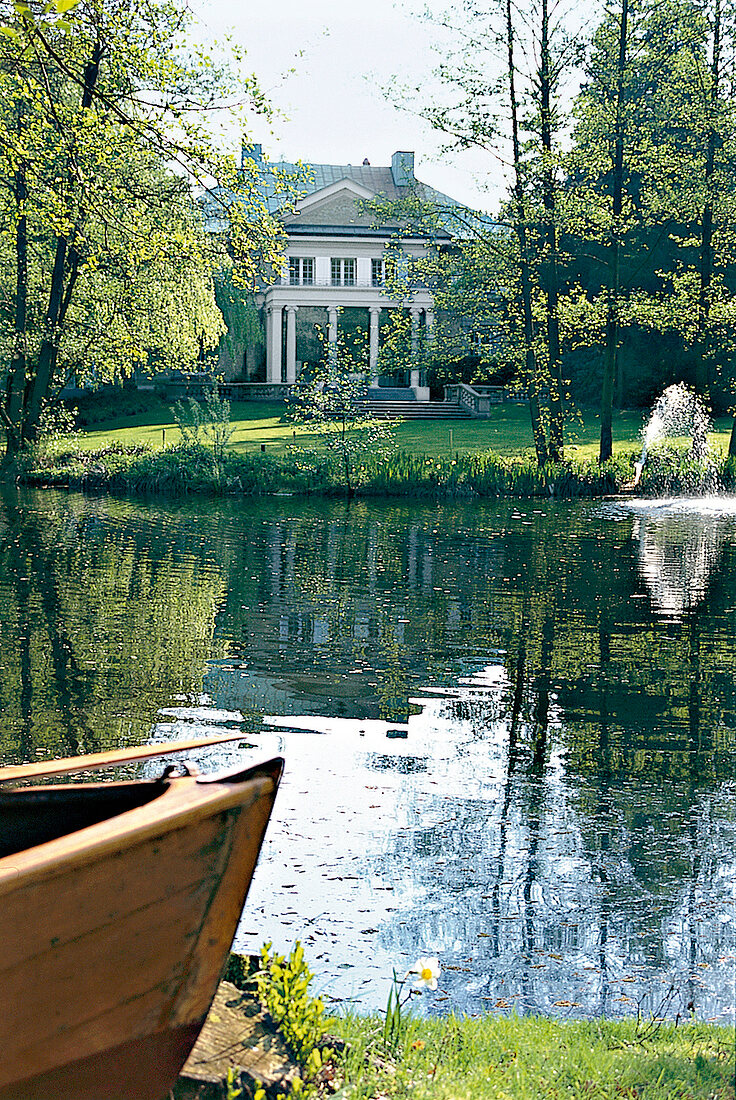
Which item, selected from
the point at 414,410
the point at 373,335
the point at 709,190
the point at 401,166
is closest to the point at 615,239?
the point at 709,190

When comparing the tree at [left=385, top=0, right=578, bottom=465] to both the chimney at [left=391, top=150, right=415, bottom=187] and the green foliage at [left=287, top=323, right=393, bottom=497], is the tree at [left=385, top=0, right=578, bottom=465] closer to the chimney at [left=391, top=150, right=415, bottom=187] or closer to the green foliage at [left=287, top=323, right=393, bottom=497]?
the green foliage at [left=287, top=323, right=393, bottom=497]

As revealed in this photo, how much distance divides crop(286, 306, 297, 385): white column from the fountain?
822 inches

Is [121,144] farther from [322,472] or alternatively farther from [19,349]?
[19,349]

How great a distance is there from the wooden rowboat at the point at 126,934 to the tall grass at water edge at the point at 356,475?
23.4 metres

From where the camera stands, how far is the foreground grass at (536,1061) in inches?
135

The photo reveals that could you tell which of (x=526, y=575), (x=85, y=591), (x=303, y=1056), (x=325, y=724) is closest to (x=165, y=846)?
(x=303, y=1056)

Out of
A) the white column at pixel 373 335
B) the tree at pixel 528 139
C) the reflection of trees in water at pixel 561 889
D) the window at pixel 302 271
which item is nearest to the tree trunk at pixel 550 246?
the tree at pixel 528 139

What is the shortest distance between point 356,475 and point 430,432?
13.8 metres

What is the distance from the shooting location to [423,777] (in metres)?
7.04

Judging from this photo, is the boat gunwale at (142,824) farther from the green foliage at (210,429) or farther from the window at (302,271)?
the window at (302,271)

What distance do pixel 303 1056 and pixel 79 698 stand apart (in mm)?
5544

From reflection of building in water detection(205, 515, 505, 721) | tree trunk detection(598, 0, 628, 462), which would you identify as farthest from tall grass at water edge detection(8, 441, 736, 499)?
reflection of building in water detection(205, 515, 505, 721)

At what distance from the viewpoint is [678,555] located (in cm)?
1800

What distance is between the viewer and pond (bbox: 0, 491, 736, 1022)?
192 inches
